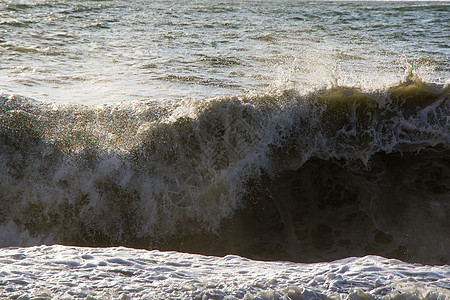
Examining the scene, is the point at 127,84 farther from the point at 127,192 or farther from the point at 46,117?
the point at 127,192

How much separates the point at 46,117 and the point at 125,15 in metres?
10.6

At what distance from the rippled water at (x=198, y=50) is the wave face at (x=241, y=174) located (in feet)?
2.15

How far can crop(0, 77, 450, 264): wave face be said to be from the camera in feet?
14.7

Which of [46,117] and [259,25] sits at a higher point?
[259,25]

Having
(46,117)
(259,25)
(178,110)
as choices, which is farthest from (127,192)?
(259,25)

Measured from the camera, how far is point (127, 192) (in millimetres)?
4695

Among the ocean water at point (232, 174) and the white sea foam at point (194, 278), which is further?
the ocean water at point (232, 174)

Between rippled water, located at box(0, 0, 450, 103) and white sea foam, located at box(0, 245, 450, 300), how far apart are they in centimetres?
316

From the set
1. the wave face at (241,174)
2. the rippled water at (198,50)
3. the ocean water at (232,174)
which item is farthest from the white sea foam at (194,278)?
the rippled water at (198,50)

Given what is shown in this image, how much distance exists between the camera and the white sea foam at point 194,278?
8.43 ft

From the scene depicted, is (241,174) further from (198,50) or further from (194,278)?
(198,50)

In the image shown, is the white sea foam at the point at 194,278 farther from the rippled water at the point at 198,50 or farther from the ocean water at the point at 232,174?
the rippled water at the point at 198,50

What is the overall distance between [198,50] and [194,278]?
7.42 metres

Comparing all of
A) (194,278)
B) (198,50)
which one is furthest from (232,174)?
(198,50)
